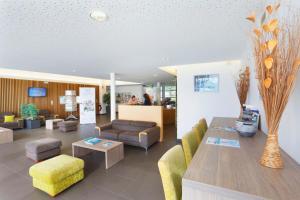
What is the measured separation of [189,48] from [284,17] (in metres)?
1.78

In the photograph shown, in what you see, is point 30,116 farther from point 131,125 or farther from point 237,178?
point 237,178

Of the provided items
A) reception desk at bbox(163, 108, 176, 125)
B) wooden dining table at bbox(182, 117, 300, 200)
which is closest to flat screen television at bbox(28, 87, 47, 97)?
reception desk at bbox(163, 108, 176, 125)

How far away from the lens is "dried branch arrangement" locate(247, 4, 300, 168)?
836 mm

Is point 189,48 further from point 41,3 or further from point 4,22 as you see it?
point 4,22

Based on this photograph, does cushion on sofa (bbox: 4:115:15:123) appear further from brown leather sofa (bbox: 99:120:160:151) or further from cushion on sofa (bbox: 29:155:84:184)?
cushion on sofa (bbox: 29:155:84:184)

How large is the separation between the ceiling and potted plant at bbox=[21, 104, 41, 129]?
412 cm

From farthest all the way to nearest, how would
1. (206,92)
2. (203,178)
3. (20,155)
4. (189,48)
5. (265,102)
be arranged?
(206,92) < (20,155) < (189,48) < (265,102) < (203,178)

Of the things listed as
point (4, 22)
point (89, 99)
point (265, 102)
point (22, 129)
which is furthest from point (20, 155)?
point (265, 102)

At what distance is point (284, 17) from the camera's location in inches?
48.6

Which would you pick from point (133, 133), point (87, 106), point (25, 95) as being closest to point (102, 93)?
point (87, 106)

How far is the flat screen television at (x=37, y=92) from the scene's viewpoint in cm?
730

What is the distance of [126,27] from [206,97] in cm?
314

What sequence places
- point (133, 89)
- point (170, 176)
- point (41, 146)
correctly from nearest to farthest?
point (170, 176) < point (41, 146) < point (133, 89)

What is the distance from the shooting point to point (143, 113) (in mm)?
4809
